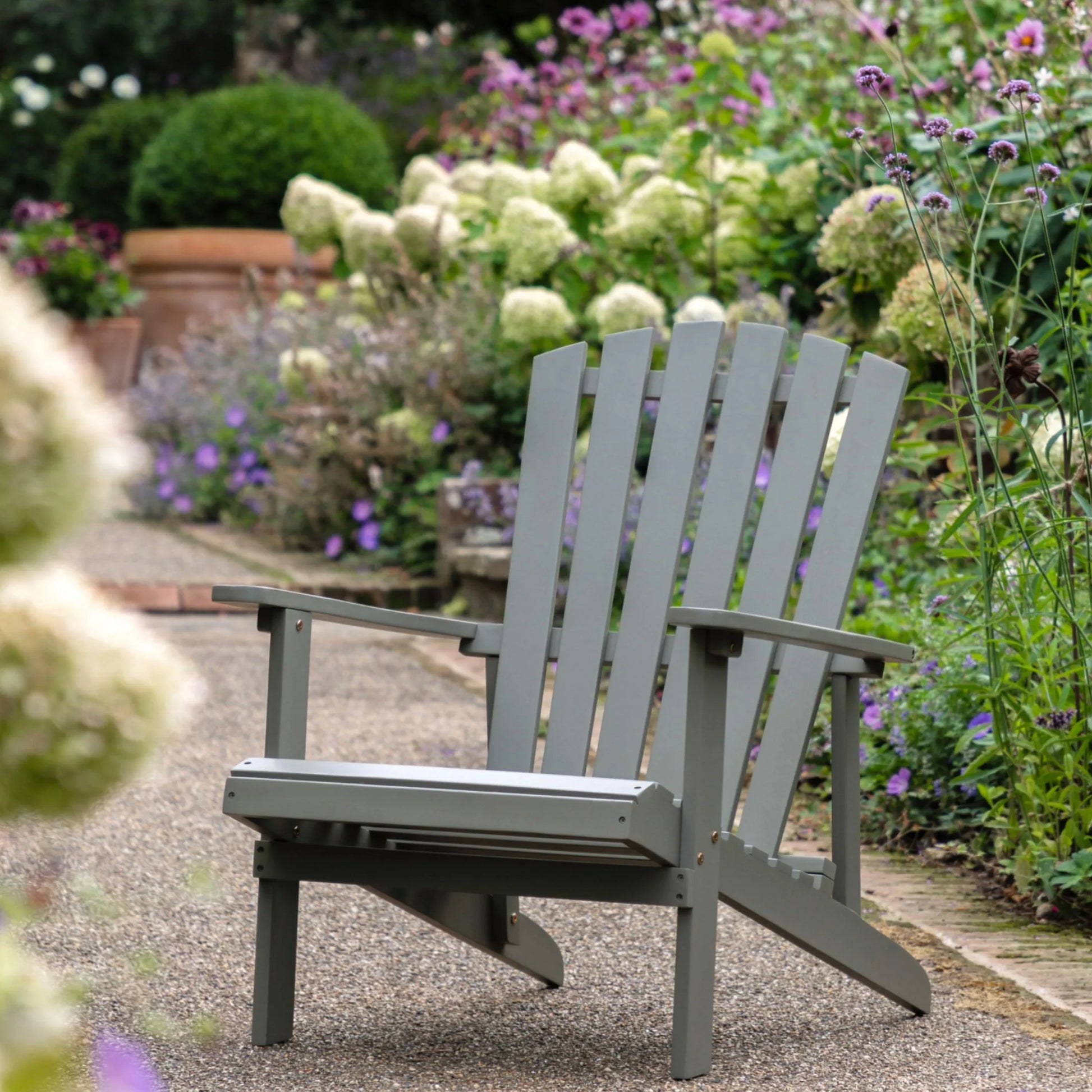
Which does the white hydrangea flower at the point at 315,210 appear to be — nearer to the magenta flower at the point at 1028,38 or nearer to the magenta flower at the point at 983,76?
the magenta flower at the point at 983,76

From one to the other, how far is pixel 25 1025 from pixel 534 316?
16.4 feet

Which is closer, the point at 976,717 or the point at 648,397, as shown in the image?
the point at 648,397

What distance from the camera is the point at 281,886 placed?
208cm

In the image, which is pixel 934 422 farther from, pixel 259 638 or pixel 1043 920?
pixel 259 638

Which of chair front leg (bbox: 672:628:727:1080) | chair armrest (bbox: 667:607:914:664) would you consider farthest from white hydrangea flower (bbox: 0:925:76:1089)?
chair front leg (bbox: 672:628:727:1080)

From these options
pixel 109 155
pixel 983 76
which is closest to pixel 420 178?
pixel 983 76

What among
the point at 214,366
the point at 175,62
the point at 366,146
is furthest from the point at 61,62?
the point at 214,366

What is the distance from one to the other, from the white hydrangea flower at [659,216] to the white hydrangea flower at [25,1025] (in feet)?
16.2

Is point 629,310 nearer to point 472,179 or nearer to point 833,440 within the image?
point 472,179

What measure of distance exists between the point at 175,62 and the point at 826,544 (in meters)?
14.2

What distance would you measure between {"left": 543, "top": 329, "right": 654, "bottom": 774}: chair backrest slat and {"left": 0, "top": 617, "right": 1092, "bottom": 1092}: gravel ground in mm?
369

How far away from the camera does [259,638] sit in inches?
209

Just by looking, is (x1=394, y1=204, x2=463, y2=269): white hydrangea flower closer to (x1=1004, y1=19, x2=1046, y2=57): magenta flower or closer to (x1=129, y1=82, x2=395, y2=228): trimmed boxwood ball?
(x1=1004, y1=19, x2=1046, y2=57): magenta flower

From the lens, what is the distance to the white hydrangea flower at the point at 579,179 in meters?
5.58
